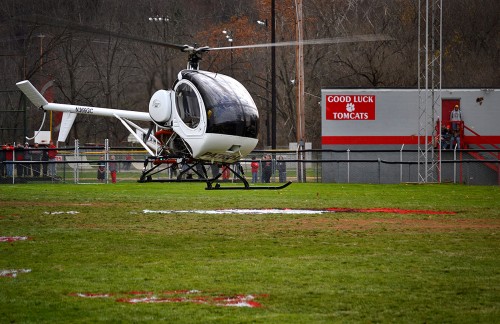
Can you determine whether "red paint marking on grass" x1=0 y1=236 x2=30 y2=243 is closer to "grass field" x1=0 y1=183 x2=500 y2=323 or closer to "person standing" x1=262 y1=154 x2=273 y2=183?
"grass field" x1=0 y1=183 x2=500 y2=323

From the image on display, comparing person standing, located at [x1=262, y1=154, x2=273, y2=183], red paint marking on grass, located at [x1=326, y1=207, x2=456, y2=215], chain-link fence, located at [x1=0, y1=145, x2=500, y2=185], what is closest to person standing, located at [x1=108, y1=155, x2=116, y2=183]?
chain-link fence, located at [x1=0, y1=145, x2=500, y2=185]

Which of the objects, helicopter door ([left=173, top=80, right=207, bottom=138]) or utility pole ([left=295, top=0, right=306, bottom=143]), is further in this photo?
utility pole ([left=295, top=0, right=306, bottom=143])

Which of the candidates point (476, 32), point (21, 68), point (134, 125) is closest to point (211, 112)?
point (134, 125)

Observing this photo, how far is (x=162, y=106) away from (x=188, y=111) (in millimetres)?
657

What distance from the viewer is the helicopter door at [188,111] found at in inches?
872

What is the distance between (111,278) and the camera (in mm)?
12016

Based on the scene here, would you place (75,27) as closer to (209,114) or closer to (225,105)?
(209,114)

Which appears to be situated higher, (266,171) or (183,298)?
(266,171)

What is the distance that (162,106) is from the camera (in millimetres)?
22781

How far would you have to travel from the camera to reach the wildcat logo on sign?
143 ft

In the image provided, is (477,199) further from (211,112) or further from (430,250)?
(430,250)

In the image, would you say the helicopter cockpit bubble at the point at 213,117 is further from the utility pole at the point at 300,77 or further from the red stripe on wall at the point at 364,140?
the utility pole at the point at 300,77

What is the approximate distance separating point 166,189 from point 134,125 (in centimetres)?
889

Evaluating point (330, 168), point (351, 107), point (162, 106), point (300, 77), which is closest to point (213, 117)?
point (162, 106)
